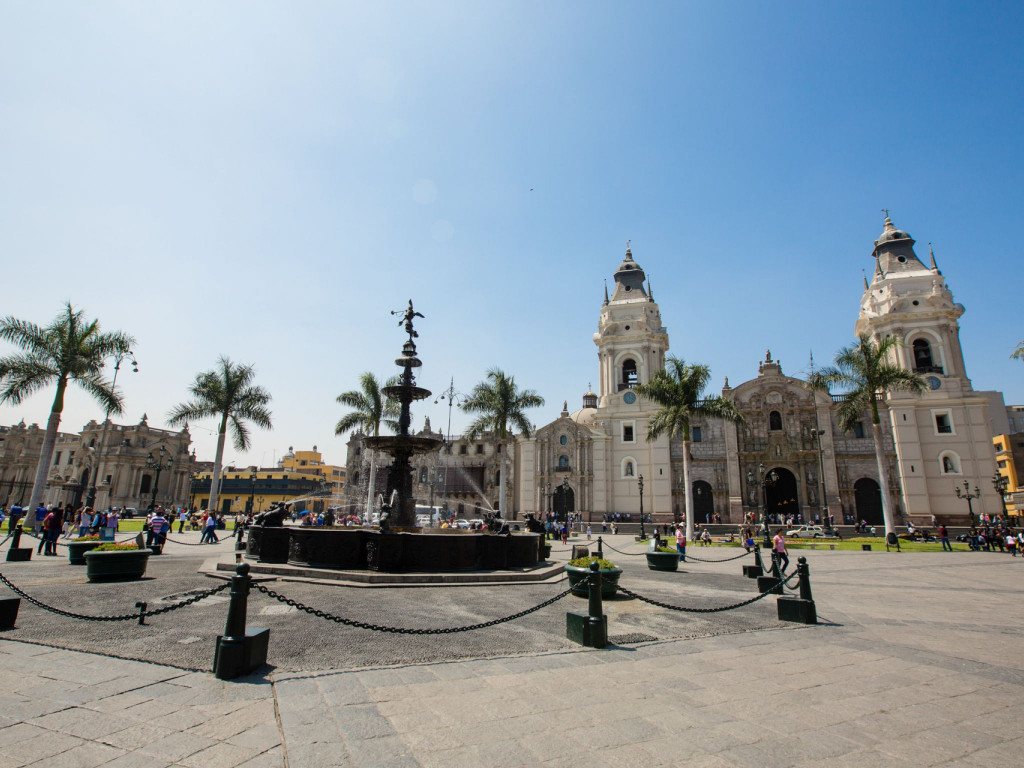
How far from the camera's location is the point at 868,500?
137 ft

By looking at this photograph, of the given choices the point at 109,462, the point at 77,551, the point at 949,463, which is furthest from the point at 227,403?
the point at 949,463

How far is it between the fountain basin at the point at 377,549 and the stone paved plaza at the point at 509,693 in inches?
85.8

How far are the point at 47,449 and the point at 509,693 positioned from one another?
2858 centimetres

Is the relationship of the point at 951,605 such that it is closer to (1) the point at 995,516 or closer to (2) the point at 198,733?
(2) the point at 198,733

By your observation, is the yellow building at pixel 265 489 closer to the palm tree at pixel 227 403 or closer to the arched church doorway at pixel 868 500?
the palm tree at pixel 227 403

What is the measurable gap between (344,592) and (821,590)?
1084 cm

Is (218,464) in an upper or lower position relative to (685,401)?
lower

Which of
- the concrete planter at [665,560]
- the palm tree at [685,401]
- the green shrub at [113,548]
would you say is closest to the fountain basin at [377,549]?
the green shrub at [113,548]

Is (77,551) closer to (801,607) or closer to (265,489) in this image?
(801,607)

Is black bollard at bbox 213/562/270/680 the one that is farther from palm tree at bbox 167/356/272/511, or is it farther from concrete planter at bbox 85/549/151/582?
palm tree at bbox 167/356/272/511

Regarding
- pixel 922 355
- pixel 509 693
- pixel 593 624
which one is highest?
pixel 922 355

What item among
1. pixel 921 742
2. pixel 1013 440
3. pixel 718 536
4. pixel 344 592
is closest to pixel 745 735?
pixel 921 742

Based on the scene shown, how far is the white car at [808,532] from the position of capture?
1340 inches

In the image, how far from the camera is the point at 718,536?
3653 centimetres
